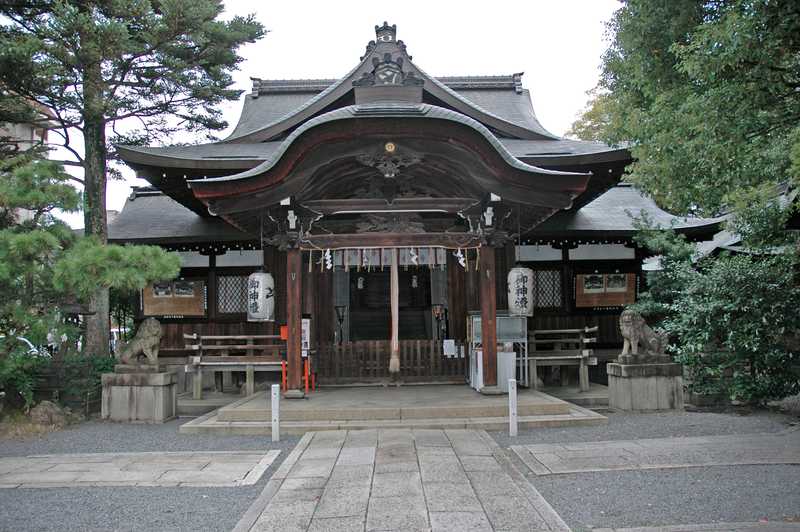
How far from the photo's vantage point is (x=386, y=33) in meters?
10.9

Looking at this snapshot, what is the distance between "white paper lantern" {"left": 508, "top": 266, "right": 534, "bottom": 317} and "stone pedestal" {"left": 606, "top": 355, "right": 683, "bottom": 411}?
5.69 feet

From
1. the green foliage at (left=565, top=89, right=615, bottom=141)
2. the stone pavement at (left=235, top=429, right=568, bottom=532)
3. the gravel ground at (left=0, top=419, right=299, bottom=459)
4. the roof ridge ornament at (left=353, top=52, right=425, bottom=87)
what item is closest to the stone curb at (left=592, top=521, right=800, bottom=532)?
the stone pavement at (left=235, top=429, right=568, bottom=532)

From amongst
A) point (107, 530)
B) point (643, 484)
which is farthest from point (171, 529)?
point (643, 484)

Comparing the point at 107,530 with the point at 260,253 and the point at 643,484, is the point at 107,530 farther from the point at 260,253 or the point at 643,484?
the point at 260,253

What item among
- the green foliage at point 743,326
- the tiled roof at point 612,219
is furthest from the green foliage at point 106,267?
the green foliage at point 743,326

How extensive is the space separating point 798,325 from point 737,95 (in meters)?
4.37

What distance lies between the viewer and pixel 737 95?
5.43m

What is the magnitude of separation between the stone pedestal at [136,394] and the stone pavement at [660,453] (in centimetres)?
551

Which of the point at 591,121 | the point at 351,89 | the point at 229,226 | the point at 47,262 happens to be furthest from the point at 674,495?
the point at 591,121

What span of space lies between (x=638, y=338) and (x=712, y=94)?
14.6ft

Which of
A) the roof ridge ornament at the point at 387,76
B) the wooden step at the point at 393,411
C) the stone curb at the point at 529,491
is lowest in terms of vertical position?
the stone curb at the point at 529,491

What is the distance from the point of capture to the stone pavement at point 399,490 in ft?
13.8

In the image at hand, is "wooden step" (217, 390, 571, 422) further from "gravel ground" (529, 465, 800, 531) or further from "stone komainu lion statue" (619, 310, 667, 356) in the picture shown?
"gravel ground" (529, 465, 800, 531)

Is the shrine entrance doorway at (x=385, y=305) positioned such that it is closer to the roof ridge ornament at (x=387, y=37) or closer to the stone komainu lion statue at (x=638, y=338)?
the roof ridge ornament at (x=387, y=37)
